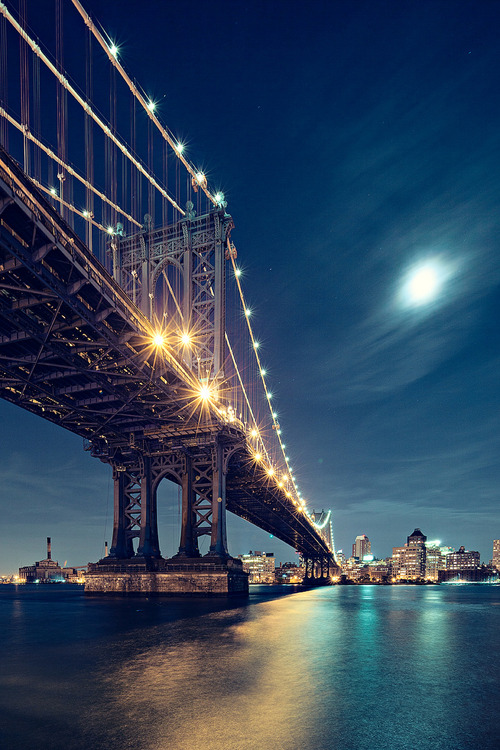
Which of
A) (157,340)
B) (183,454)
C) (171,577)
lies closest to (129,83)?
(157,340)

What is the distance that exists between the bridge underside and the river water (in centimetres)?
1479

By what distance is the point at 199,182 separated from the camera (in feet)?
162

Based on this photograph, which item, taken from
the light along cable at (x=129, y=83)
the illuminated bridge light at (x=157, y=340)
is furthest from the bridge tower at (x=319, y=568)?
the illuminated bridge light at (x=157, y=340)

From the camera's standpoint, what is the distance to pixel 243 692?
349 inches

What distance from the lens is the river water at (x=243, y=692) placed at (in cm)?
659

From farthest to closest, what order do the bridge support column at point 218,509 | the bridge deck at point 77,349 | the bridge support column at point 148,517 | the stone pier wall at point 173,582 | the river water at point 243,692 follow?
the bridge support column at point 148,517 → the bridge support column at point 218,509 → the stone pier wall at point 173,582 → the bridge deck at point 77,349 → the river water at point 243,692

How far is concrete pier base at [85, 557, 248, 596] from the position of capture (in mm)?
36969

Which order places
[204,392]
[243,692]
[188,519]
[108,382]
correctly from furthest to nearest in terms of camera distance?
[188,519], [204,392], [108,382], [243,692]

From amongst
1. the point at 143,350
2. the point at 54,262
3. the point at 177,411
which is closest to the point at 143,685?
the point at 54,262

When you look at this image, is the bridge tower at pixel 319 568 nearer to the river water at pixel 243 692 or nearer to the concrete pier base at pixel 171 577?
the concrete pier base at pixel 171 577

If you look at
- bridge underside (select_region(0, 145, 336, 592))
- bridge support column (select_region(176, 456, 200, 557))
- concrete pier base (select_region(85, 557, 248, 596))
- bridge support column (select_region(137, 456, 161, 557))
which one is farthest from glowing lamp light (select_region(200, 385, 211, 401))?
concrete pier base (select_region(85, 557, 248, 596))

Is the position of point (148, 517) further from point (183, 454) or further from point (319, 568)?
point (319, 568)

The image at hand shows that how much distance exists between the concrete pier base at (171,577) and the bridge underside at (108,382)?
19cm

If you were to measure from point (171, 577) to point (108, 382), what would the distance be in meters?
16.1
